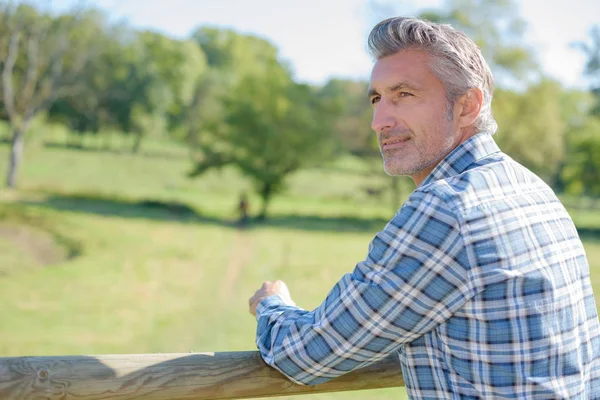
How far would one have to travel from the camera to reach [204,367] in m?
1.63

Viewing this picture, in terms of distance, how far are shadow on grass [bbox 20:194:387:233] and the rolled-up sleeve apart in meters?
23.5

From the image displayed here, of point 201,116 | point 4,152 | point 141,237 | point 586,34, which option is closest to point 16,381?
point 141,237

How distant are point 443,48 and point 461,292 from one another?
2.02 feet

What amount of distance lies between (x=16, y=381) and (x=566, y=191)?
35.6 metres

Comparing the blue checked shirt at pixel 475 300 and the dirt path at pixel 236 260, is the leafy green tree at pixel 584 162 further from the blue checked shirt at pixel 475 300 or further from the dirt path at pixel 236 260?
the blue checked shirt at pixel 475 300

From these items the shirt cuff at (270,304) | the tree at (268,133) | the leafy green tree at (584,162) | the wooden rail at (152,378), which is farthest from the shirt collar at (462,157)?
the leafy green tree at (584,162)

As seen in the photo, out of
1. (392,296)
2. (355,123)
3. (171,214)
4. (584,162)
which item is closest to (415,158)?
(392,296)

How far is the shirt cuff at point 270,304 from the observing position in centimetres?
164

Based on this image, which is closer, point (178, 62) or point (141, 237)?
point (141, 237)

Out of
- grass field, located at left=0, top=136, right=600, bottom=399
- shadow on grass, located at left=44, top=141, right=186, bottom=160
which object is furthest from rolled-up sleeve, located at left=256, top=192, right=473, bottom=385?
shadow on grass, located at left=44, top=141, right=186, bottom=160

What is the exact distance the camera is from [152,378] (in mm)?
1575

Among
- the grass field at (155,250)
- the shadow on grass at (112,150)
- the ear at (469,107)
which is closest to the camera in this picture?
the ear at (469,107)

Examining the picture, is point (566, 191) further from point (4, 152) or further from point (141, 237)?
point (4, 152)

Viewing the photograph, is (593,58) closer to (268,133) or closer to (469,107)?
(268,133)
